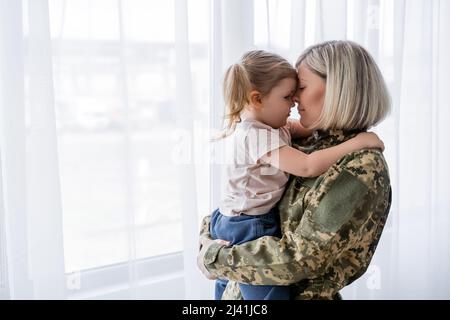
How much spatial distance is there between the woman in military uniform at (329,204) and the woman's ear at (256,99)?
10cm

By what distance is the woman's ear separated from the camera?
1.18 m

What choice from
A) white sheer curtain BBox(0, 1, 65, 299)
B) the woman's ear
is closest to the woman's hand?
the woman's ear

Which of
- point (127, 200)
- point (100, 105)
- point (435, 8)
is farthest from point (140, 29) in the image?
point (435, 8)

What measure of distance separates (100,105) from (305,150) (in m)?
0.63

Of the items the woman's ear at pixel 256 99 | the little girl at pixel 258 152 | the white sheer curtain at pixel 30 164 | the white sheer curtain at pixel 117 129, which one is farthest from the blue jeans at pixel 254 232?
the white sheer curtain at pixel 30 164

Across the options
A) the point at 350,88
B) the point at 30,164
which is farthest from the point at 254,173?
the point at 30,164

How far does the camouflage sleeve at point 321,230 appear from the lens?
1001mm

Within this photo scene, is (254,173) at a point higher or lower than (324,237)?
higher

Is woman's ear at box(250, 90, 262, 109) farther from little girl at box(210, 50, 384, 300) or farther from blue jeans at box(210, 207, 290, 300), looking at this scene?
blue jeans at box(210, 207, 290, 300)

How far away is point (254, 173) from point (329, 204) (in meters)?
0.23

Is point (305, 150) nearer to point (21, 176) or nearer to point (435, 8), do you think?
point (21, 176)

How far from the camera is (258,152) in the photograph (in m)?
1.15

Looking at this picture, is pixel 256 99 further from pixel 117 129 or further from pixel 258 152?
pixel 117 129
